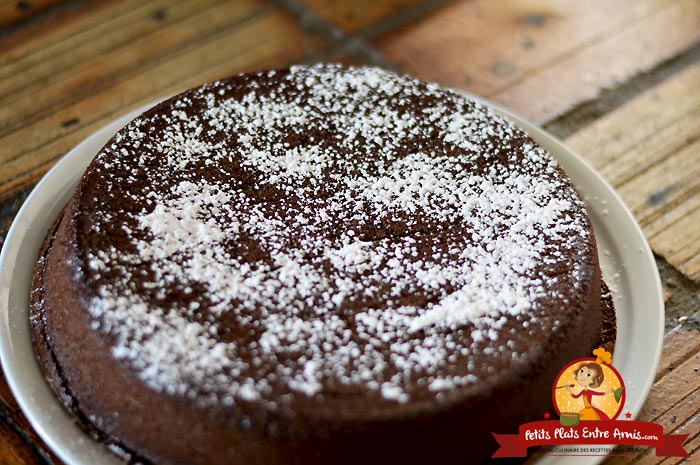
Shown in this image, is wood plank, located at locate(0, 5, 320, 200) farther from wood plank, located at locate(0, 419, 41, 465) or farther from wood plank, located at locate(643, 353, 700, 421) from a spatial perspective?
wood plank, located at locate(643, 353, 700, 421)

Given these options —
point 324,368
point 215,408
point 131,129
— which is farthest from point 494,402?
point 131,129

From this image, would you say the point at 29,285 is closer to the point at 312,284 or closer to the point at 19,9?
the point at 312,284

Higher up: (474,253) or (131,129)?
(131,129)

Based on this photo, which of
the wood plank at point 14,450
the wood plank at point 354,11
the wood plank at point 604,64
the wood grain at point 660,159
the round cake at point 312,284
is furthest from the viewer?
the wood plank at point 354,11

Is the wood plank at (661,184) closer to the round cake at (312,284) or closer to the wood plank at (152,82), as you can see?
the round cake at (312,284)

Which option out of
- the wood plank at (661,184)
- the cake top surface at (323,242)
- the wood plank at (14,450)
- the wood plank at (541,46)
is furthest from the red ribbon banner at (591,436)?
the wood plank at (541,46)

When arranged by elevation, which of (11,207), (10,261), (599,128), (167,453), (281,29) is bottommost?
(167,453)

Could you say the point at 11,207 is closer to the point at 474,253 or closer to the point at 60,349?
the point at 60,349
